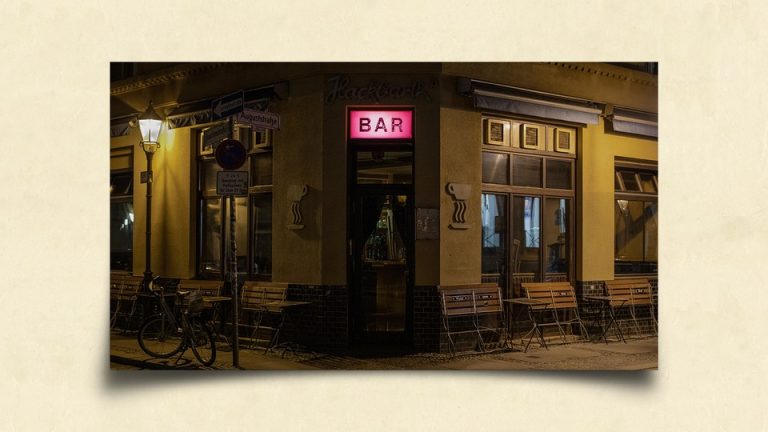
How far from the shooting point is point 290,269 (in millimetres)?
10273

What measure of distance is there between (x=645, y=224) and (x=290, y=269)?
245 inches

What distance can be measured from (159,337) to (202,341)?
0.62 metres

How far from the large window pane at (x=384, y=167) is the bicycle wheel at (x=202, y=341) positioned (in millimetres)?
2827

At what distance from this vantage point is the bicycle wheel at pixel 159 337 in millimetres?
9475

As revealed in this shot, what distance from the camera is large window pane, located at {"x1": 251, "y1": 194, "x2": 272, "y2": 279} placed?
10.8 m

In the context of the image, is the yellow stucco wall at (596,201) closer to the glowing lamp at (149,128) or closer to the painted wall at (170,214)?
the painted wall at (170,214)

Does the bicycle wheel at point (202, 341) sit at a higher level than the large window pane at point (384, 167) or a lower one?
lower

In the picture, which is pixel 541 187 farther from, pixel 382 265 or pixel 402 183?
pixel 382 265

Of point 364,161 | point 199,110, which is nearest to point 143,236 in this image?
point 199,110

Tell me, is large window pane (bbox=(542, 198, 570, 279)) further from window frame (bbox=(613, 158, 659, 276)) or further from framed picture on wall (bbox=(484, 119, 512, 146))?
framed picture on wall (bbox=(484, 119, 512, 146))

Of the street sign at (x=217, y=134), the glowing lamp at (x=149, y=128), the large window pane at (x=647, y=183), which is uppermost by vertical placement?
the glowing lamp at (x=149, y=128)

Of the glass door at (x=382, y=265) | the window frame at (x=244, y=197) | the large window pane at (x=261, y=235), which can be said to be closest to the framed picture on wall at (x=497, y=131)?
the glass door at (x=382, y=265)

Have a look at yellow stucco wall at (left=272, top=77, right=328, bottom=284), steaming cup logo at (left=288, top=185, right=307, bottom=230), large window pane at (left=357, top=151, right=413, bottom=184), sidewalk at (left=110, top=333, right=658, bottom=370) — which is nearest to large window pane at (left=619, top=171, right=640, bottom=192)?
sidewalk at (left=110, top=333, right=658, bottom=370)

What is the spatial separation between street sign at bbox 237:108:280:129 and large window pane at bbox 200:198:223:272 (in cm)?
305
